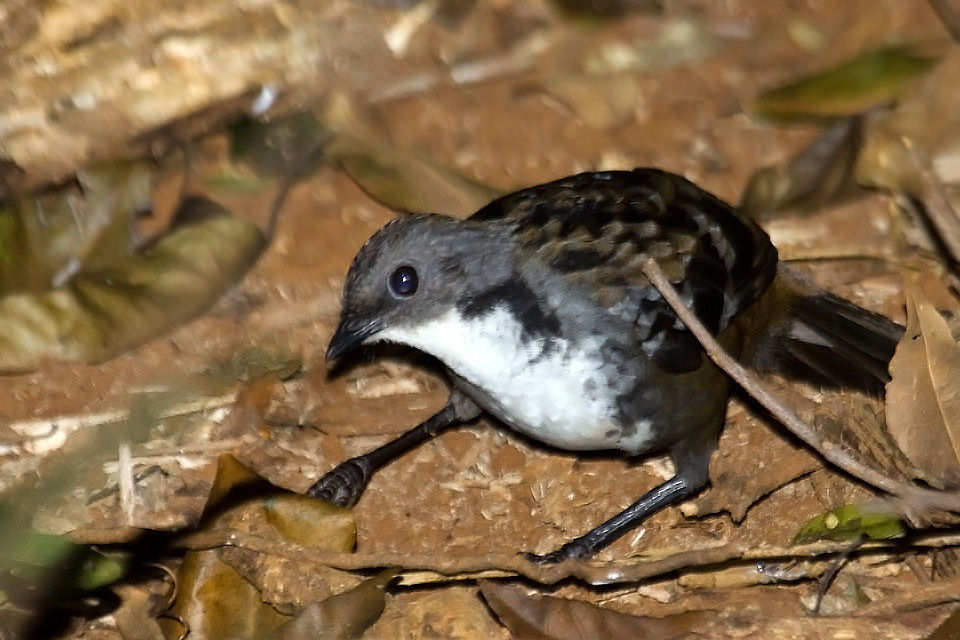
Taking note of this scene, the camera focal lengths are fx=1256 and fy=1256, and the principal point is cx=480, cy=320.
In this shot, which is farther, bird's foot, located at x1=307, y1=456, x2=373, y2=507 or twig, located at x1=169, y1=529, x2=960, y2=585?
bird's foot, located at x1=307, y1=456, x2=373, y2=507

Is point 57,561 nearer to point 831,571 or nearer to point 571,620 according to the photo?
point 571,620

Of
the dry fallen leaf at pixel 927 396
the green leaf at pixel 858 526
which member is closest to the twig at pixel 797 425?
the dry fallen leaf at pixel 927 396

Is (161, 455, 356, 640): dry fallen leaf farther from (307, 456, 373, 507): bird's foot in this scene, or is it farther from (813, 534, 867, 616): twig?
(813, 534, 867, 616): twig

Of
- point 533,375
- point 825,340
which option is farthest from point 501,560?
point 825,340

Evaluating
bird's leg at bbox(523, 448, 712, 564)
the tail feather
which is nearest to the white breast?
bird's leg at bbox(523, 448, 712, 564)

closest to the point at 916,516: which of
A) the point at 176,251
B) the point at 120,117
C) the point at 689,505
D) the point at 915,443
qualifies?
the point at 915,443

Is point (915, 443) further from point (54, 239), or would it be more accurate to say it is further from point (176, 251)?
point (54, 239)
